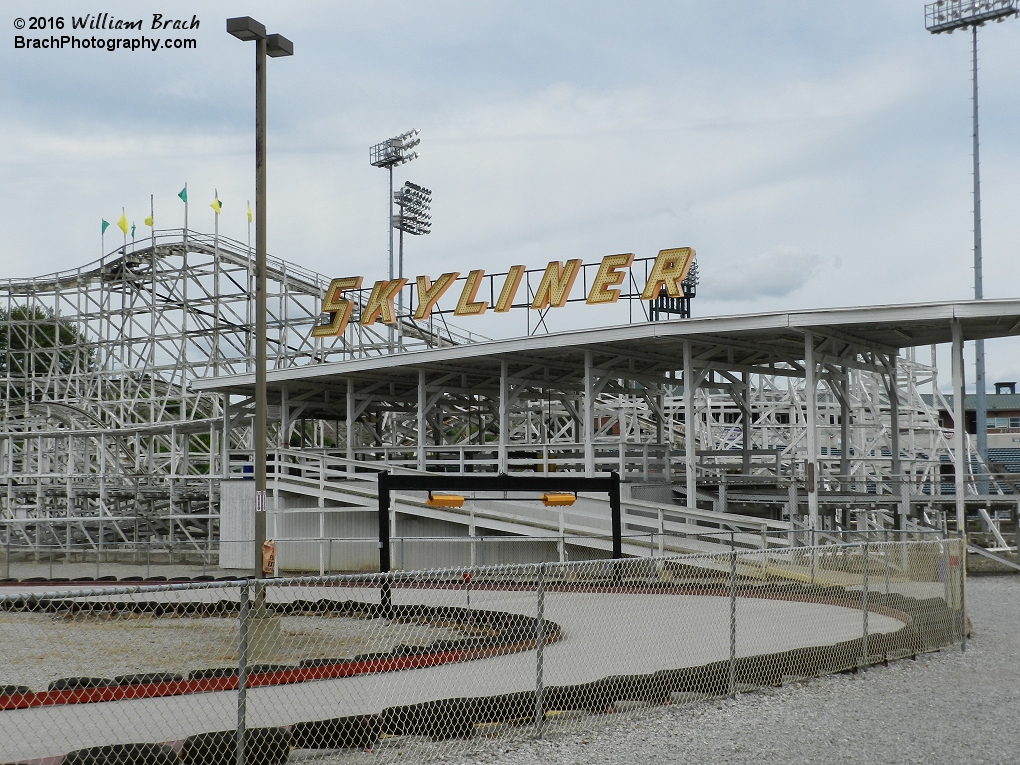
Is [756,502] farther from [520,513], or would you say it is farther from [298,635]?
[298,635]

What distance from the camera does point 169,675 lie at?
34.3 feet

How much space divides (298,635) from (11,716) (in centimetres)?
617

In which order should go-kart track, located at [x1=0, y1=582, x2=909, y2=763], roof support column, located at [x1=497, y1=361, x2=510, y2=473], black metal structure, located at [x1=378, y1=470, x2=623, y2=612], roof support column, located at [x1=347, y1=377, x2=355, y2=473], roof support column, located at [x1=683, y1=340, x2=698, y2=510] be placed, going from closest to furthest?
1. go-kart track, located at [x1=0, y1=582, x2=909, y2=763]
2. black metal structure, located at [x1=378, y1=470, x2=623, y2=612]
3. roof support column, located at [x1=683, y1=340, x2=698, y2=510]
4. roof support column, located at [x1=497, y1=361, x2=510, y2=473]
5. roof support column, located at [x1=347, y1=377, x2=355, y2=473]

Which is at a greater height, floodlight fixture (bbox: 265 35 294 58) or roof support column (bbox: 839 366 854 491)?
floodlight fixture (bbox: 265 35 294 58)

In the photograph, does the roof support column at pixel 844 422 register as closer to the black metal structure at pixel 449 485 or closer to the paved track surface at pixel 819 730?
the black metal structure at pixel 449 485

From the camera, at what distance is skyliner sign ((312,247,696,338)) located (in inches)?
1222

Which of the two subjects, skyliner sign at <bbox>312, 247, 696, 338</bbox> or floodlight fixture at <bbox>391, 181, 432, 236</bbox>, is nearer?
skyliner sign at <bbox>312, 247, 696, 338</bbox>

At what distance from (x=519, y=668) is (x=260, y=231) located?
8.33m

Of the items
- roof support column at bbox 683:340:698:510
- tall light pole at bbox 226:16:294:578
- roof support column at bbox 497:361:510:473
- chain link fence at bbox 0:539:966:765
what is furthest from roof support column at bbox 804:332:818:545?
tall light pole at bbox 226:16:294:578

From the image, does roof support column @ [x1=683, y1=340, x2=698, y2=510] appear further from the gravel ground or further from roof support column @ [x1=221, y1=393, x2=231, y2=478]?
roof support column @ [x1=221, y1=393, x2=231, y2=478]

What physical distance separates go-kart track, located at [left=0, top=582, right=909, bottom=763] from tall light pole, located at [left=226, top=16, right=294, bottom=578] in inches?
126

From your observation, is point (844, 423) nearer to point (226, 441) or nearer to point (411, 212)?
point (226, 441)

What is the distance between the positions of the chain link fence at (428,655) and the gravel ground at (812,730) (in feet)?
0.66

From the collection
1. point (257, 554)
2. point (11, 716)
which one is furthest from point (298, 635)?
point (11, 716)
